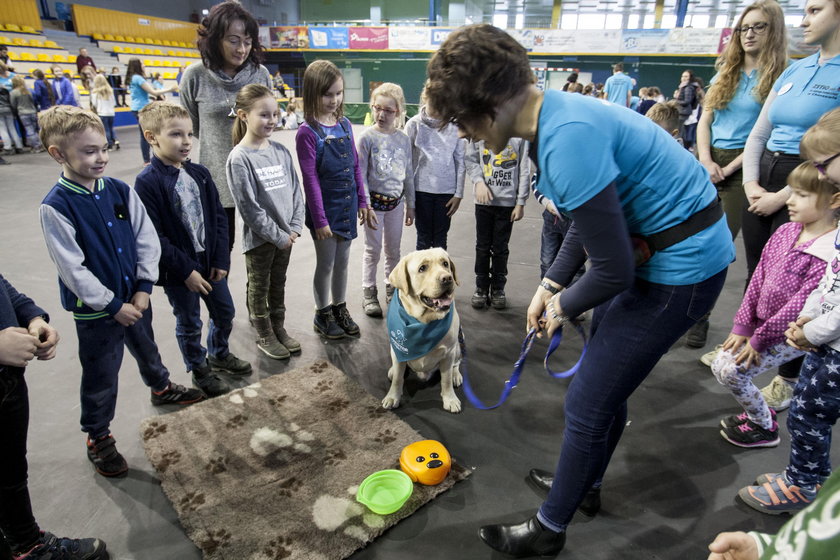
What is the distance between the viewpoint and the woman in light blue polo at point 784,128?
7.73 feet

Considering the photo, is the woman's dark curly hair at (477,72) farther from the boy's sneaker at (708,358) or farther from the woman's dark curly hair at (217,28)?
the boy's sneaker at (708,358)

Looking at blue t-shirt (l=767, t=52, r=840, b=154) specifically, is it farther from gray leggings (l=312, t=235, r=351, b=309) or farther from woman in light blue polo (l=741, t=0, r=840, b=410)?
gray leggings (l=312, t=235, r=351, b=309)

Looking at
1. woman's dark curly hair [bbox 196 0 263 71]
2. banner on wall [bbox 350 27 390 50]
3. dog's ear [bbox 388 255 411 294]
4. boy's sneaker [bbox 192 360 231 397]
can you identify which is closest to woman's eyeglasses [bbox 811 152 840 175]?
dog's ear [bbox 388 255 411 294]

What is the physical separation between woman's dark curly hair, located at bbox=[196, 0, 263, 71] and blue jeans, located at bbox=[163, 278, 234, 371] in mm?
1385

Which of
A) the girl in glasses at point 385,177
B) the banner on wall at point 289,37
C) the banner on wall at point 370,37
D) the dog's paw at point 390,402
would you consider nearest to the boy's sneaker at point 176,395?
the dog's paw at point 390,402

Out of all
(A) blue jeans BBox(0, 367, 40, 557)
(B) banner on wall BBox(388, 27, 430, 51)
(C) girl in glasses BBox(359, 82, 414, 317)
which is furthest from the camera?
(B) banner on wall BBox(388, 27, 430, 51)

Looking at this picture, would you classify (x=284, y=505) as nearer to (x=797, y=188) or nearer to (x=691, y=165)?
(x=691, y=165)

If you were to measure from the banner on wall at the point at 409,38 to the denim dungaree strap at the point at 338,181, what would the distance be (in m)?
20.5

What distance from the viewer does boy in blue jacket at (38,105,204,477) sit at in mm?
1896

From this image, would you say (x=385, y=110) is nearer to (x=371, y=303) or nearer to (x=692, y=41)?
(x=371, y=303)

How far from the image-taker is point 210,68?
2.86 meters

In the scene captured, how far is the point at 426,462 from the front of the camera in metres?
2.19

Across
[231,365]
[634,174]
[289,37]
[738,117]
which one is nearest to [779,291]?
[634,174]

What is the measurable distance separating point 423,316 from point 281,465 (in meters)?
1.05
